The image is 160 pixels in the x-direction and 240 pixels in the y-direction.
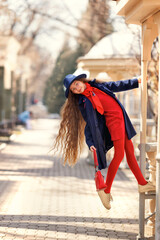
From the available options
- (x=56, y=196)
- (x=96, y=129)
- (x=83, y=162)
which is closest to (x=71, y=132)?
(x=96, y=129)

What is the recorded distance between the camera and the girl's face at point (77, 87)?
5.06m

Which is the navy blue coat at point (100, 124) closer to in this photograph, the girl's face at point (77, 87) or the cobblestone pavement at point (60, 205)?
the girl's face at point (77, 87)

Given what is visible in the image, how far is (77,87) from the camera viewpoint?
5062mm

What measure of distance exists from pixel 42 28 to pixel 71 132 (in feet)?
92.5

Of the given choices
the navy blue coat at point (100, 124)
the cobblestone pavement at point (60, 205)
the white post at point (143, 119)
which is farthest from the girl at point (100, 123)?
the cobblestone pavement at point (60, 205)

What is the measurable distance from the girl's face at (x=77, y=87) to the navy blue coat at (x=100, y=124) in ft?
0.29

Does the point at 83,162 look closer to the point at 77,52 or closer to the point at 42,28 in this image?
the point at 77,52

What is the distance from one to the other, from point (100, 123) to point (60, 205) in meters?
2.97

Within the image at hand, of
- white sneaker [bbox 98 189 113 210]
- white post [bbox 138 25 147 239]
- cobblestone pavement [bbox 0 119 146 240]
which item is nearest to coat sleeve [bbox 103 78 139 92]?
white post [bbox 138 25 147 239]

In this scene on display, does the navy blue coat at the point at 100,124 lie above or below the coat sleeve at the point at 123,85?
below

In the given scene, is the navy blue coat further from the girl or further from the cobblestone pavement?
the cobblestone pavement

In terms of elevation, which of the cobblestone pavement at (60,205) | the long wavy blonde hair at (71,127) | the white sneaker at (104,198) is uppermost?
the long wavy blonde hair at (71,127)

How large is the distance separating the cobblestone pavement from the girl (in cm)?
116

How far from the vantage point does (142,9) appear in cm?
475
